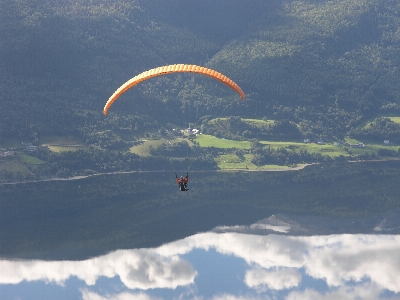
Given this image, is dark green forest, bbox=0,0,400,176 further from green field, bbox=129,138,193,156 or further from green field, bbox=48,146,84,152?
green field, bbox=48,146,84,152

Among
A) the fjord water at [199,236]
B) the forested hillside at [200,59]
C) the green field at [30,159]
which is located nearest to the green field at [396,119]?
the forested hillside at [200,59]

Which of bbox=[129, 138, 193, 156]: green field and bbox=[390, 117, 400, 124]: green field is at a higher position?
bbox=[390, 117, 400, 124]: green field

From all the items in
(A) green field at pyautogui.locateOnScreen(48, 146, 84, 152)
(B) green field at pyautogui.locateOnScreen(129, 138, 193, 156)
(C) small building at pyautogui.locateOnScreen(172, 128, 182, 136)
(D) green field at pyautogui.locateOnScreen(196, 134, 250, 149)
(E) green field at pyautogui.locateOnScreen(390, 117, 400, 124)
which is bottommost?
(A) green field at pyautogui.locateOnScreen(48, 146, 84, 152)

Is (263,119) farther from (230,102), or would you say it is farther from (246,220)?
(246,220)

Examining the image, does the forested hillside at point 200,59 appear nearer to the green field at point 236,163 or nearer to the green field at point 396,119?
the green field at point 396,119

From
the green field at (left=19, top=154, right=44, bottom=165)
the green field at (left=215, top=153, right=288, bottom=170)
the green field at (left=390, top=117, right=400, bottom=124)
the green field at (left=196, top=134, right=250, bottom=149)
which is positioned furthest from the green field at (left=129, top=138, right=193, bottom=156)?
the green field at (left=390, top=117, right=400, bottom=124)

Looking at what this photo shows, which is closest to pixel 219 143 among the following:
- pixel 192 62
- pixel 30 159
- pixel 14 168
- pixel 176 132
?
pixel 176 132
